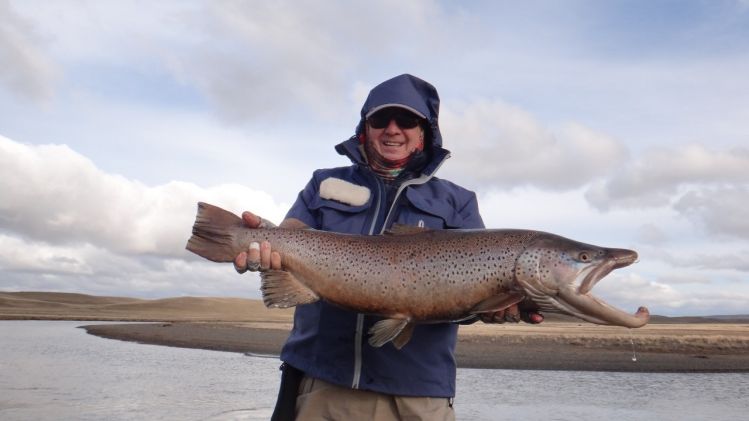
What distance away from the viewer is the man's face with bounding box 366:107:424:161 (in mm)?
4578

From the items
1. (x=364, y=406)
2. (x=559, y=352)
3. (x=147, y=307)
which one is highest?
(x=147, y=307)

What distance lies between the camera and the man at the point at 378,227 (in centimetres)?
401

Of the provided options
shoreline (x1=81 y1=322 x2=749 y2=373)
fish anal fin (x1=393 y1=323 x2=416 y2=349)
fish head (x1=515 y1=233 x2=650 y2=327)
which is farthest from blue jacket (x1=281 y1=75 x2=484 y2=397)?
shoreline (x1=81 y1=322 x2=749 y2=373)

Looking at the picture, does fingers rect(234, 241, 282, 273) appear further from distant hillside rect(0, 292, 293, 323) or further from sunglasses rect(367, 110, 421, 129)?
distant hillside rect(0, 292, 293, 323)

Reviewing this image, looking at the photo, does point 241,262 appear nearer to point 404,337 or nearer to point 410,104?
point 404,337

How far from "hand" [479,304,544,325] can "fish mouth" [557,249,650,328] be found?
0.18 m

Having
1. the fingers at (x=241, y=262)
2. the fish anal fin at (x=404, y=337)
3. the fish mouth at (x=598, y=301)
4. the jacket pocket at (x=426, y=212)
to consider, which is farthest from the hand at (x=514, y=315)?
the fingers at (x=241, y=262)

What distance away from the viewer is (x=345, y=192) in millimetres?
4391

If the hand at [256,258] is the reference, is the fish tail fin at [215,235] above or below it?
above

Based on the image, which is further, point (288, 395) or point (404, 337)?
point (288, 395)

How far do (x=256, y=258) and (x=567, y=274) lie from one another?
1735 millimetres

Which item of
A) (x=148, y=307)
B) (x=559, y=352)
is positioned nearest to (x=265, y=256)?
(x=559, y=352)

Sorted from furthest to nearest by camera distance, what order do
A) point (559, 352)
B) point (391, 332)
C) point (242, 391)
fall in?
point (559, 352) < point (242, 391) < point (391, 332)

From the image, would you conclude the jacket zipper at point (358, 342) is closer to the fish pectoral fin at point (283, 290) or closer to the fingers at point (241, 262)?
the fish pectoral fin at point (283, 290)
